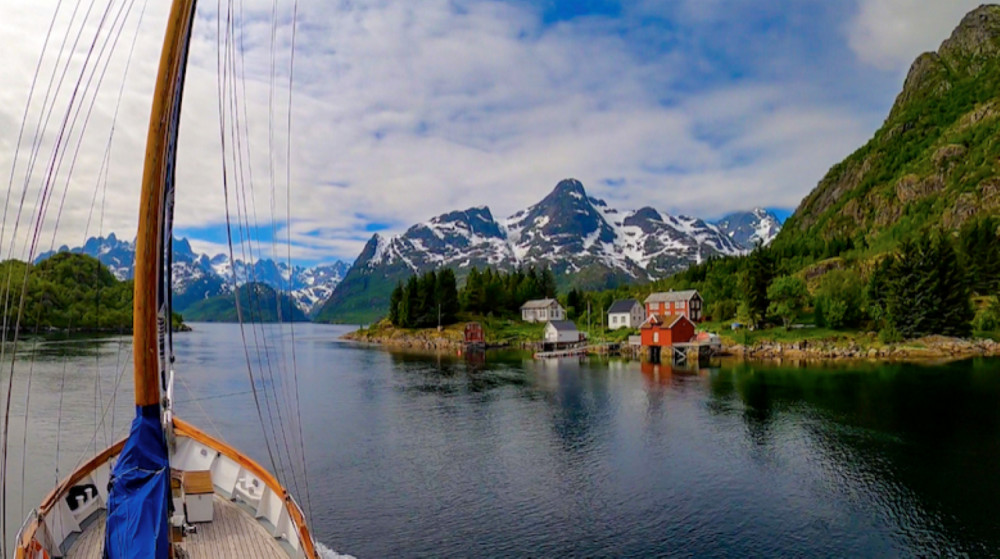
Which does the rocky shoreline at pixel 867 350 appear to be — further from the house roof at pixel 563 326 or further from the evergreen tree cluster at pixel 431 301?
the evergreen tree cluster at pixel 431 301

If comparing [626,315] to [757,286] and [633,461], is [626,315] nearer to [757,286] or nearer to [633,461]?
[757,286]

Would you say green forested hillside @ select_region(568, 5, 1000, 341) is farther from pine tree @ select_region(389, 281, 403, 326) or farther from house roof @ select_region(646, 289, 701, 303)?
pine tree @ select_region(389, 281, 403, 326)

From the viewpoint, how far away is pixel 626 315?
13412cm

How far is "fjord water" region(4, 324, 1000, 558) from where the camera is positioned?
75.4 ft

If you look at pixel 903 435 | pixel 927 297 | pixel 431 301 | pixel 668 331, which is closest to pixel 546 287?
pixel 431 301

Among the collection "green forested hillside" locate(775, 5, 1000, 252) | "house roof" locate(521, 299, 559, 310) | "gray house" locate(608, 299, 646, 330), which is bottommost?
"gray house" locate(608, 299, 646, 330)

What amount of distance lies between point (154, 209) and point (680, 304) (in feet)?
419

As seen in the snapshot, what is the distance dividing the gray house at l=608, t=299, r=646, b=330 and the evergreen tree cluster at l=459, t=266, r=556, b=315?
3451 cm

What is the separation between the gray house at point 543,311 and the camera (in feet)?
493

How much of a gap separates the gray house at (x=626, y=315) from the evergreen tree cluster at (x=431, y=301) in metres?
39.8

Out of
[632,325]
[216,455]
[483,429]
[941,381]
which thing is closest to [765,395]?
[941,381]

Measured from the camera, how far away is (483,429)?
42.3 m

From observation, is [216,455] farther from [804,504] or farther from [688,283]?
[688,283]

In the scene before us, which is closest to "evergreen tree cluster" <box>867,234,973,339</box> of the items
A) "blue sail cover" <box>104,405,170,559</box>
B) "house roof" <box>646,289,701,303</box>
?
"house roof" <box>646,289,701,303</box>
